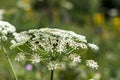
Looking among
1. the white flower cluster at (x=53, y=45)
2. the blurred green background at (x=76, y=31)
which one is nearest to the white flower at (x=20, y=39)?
the white flower cluster at (x=53, y=45)

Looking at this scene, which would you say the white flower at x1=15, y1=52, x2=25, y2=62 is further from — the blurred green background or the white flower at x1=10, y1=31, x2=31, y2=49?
the blurred green background

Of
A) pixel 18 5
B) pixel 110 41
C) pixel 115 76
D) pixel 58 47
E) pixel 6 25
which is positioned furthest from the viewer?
pixel 110 41

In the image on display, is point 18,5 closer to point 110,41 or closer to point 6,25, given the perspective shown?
point 110,41

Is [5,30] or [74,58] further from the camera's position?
[5,30]

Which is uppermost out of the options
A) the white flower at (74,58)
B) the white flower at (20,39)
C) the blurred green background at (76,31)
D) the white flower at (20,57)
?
the blurred green background at (76,31)

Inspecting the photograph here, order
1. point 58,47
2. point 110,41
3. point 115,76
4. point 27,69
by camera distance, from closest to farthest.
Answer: point 58,47 → point 27,69 → point 115,76 → point 110,41

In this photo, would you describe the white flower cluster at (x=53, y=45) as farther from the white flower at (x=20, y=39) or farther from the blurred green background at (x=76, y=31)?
the blurred green background at (x=76, y=31)

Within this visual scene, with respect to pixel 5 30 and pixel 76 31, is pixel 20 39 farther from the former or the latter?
pixel 76 31

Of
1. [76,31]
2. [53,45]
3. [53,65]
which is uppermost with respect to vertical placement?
[76,31]

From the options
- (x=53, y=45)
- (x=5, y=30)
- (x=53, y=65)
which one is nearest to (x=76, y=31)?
(x=5, y=30)

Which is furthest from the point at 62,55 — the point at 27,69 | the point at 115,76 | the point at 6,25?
the point at 115,76

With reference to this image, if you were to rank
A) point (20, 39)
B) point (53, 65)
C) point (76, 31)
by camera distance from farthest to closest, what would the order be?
point (76, 31)
point (20, 39)
point (53, 65)
